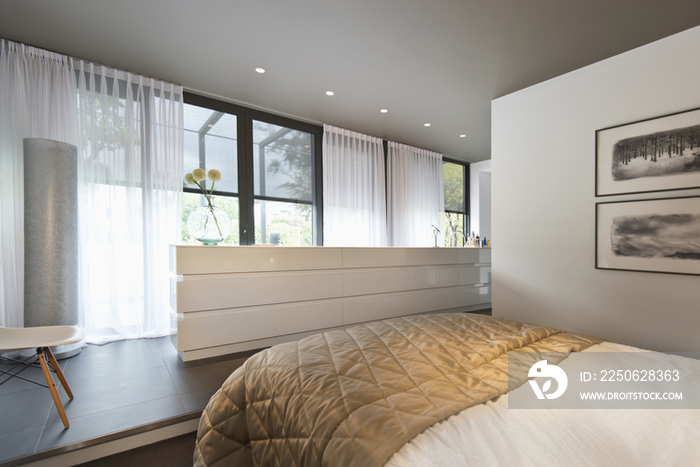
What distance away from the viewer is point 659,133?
230cm

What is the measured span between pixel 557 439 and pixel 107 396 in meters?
2.27

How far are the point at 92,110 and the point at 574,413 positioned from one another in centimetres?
389

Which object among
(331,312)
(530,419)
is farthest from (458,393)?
(331,312)

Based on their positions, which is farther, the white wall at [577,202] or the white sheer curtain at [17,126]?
the white sheer curtain at [17,126]

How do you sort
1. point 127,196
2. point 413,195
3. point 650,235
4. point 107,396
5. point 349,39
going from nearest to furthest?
point 107,396 → point 650,235 → point 349,39 → point 127,196 → point 413,195

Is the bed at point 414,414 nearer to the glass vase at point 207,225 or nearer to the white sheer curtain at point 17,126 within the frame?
the glass vase at point 207,225

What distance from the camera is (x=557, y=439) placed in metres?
0.72

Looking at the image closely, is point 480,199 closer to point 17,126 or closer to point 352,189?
point 352,189

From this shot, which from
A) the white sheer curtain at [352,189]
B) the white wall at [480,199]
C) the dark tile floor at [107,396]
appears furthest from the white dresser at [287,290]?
the white wall at [480,199]

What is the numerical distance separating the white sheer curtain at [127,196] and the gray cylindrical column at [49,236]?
34 cm

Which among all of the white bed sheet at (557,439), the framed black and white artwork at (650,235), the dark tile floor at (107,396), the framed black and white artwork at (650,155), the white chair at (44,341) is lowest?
the dark tile floor at (107,396)

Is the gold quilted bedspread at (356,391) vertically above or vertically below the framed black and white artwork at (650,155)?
below

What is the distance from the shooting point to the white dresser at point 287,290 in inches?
95.4

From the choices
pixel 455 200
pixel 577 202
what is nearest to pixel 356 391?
pixel 577 202
